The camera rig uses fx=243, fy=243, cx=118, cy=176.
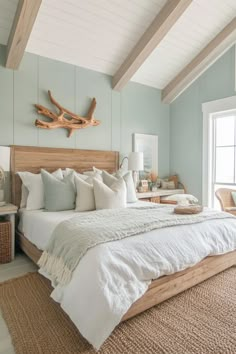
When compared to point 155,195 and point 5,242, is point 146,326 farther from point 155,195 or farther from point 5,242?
point 155,195

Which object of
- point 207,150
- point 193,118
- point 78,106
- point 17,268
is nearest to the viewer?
point 17,268

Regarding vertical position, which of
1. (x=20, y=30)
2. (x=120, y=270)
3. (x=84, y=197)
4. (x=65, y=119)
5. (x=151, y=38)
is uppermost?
(x=151, y=38)

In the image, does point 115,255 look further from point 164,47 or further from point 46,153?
point 164,47

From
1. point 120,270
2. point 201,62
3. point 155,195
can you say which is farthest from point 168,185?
point 120,270

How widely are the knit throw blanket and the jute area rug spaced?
0.99 feet

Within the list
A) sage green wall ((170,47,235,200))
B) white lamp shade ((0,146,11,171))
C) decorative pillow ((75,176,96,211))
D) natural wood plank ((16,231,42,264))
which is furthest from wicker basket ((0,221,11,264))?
sage green wall ((170,47,235,200))

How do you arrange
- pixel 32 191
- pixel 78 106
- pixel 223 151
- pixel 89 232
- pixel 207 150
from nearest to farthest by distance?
pixel 89 232 → pixel 32 191 → pixel 78 106 → pixel 223 151 → pixel 207 150

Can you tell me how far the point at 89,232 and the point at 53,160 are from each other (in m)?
2.08

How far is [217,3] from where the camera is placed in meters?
3.41

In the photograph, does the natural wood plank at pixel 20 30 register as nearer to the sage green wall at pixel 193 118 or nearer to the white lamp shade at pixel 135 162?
the white lamp shade at pixel 135 162

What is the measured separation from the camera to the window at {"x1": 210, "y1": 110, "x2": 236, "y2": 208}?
4.32 metres

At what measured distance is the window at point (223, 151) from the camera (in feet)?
14.2

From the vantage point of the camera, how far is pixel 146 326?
1.72 m

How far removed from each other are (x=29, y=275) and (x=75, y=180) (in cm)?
118
